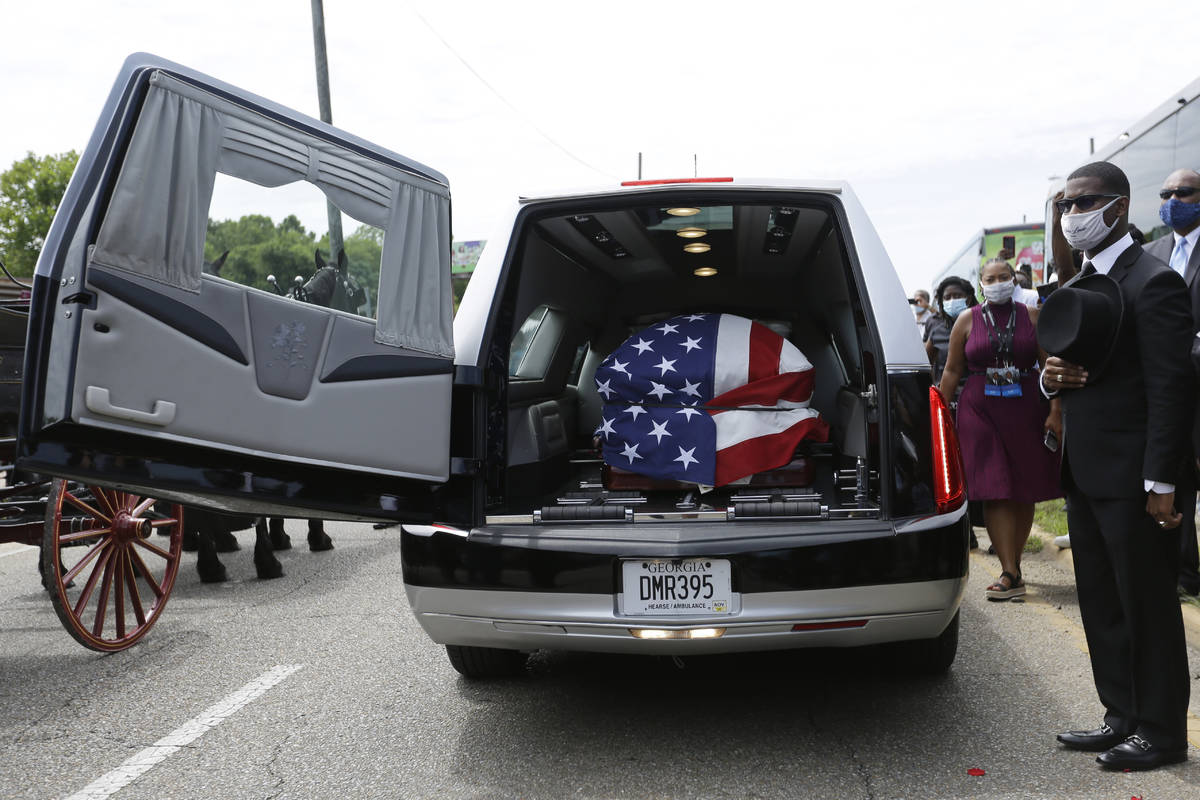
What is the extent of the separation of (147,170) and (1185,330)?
299cm

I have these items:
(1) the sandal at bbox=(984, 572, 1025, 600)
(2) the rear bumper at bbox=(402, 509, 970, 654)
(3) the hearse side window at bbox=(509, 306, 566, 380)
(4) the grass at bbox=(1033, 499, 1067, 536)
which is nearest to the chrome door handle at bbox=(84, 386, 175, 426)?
(2) the rear bumper at bbox=(402, 509, 970, 654)

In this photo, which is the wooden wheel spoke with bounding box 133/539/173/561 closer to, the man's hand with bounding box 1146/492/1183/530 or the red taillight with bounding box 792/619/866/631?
the red taillight with bounding box 792/619/866/631

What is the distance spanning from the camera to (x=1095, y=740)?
3477 millimetres

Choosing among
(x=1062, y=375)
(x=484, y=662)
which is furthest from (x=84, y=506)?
(x=1062, y=375)

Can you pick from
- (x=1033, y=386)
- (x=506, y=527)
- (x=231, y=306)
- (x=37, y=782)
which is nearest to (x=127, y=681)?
(x=37, y=782)

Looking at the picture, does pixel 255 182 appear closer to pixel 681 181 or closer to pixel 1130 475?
pixel 681 181

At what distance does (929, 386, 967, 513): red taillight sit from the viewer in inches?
135

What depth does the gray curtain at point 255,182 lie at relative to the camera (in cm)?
264

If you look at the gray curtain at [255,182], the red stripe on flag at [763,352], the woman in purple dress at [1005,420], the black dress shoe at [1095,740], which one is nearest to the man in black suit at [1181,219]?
the woman in purple dress at [1005,420]

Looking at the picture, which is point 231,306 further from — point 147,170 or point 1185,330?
point 1185,330

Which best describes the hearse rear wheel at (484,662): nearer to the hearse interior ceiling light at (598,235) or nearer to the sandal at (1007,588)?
the hearse interior ceiling light at (598,235)

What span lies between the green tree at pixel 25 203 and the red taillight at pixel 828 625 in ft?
155

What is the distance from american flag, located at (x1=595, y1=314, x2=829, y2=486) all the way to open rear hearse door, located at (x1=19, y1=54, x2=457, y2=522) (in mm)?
1283

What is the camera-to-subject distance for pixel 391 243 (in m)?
3.21
